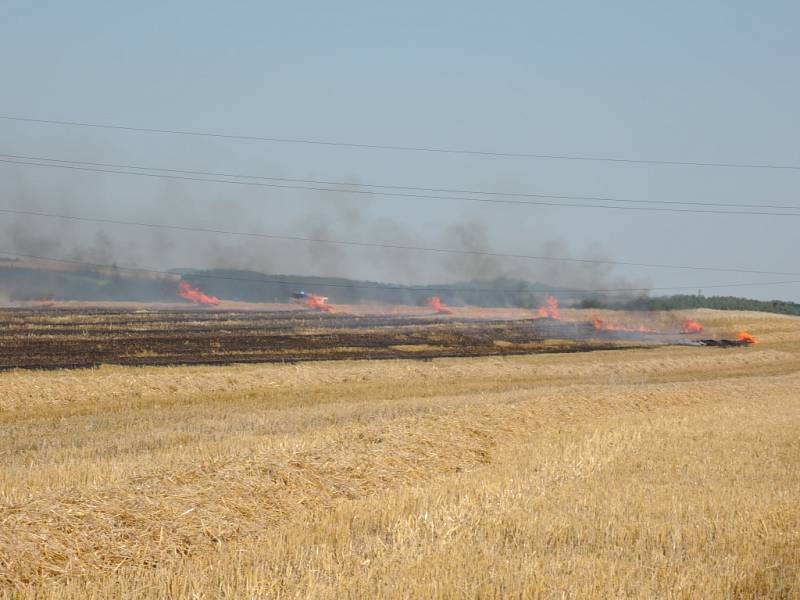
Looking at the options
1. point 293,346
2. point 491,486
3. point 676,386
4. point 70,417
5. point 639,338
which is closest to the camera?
point 491,486

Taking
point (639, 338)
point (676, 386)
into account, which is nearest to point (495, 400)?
point (676, 386)

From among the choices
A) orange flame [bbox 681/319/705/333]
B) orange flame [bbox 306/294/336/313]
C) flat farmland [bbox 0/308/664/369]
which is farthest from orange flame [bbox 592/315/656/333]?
orange flame [bbox 306/294/336/313]

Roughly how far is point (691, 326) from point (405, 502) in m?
73.1

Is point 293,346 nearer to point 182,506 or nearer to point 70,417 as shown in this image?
point 70,417

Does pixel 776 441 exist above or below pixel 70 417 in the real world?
above

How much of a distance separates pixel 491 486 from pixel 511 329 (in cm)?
6369

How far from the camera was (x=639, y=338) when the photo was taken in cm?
6856

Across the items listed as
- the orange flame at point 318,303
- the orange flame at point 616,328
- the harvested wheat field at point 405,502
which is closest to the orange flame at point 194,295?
the orange flame at point 318,303

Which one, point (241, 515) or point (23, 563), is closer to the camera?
point (23, 563)

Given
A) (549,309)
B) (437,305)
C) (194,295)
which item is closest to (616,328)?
(549,309)

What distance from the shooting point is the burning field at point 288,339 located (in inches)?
1587

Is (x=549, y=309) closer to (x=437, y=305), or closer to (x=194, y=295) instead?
(x=437, y=305)

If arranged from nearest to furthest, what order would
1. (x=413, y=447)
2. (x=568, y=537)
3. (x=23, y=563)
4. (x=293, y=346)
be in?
(x=23, y=563) < (x=568, y=537) < (x=413, y=447) < (x=293, y=346)

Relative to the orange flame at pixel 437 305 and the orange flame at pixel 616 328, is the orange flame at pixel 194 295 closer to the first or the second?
the orange flame at pixel 437 305
